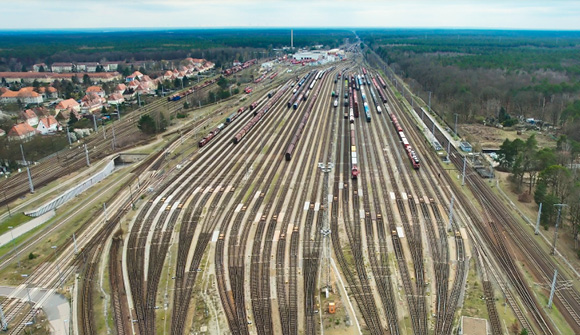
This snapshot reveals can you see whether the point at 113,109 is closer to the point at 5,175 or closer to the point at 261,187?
the point at 5,175

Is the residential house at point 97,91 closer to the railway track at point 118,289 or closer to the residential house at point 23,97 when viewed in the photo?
the residential house at point 23,97

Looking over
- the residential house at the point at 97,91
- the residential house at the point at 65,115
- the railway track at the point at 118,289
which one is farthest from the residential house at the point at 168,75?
the railway track at the point at 118,289

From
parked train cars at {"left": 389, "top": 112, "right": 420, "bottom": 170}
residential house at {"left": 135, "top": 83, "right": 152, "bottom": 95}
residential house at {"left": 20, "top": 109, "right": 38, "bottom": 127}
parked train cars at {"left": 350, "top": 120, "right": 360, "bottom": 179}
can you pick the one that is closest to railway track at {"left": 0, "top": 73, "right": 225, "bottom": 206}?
residential house at {"left": 20, "top": 109, "right": 38, "bottom": 127}

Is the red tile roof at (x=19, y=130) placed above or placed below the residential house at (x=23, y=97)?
below

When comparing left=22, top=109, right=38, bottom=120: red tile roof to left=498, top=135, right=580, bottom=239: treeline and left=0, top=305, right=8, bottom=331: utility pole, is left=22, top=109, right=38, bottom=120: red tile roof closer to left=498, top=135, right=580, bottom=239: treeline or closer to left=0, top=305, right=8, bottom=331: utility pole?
left=0, top=305, right=8, bottom=331: utility pole

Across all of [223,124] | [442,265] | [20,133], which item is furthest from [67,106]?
[442,265]
